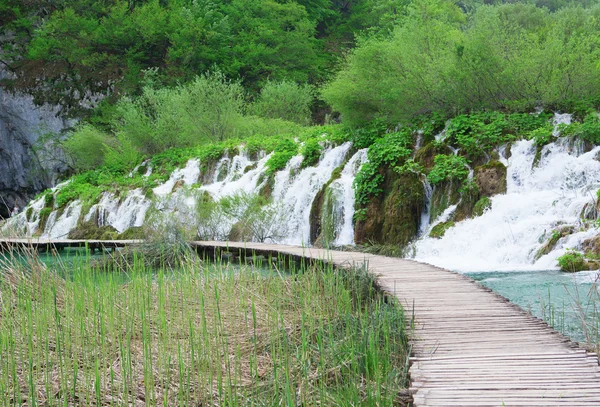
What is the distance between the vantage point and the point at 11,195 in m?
31.1

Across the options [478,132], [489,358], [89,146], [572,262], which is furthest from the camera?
[89,146]

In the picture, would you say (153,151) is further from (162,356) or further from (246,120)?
(162,356)

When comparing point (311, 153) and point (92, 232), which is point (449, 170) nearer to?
point (311, 153)

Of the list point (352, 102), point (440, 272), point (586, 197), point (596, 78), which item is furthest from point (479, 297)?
point (352, 102)

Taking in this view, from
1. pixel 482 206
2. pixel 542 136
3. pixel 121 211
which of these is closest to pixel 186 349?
pixel 482 206

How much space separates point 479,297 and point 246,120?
20.5 m

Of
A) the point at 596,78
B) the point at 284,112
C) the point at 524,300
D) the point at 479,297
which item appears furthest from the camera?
the point at 284,112

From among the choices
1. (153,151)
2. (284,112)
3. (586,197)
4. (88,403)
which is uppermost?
(284,112)

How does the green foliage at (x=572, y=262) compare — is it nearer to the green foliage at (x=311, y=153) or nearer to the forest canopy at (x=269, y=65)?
the forest canopy at (x=269, y=65)

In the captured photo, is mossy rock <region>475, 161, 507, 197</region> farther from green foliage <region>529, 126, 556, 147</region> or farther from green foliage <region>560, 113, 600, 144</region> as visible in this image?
green foliage <region>560, 113, 600, 144</region>

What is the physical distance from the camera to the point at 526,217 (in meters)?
11.1

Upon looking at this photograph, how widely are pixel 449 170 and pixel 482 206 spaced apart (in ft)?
4.25

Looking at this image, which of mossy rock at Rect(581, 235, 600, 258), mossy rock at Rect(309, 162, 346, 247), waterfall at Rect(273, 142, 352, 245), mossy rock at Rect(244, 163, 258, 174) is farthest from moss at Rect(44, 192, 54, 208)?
mossy rock at Rect(581, 235, 600, 258)

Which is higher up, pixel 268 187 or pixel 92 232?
pixel 268 187
